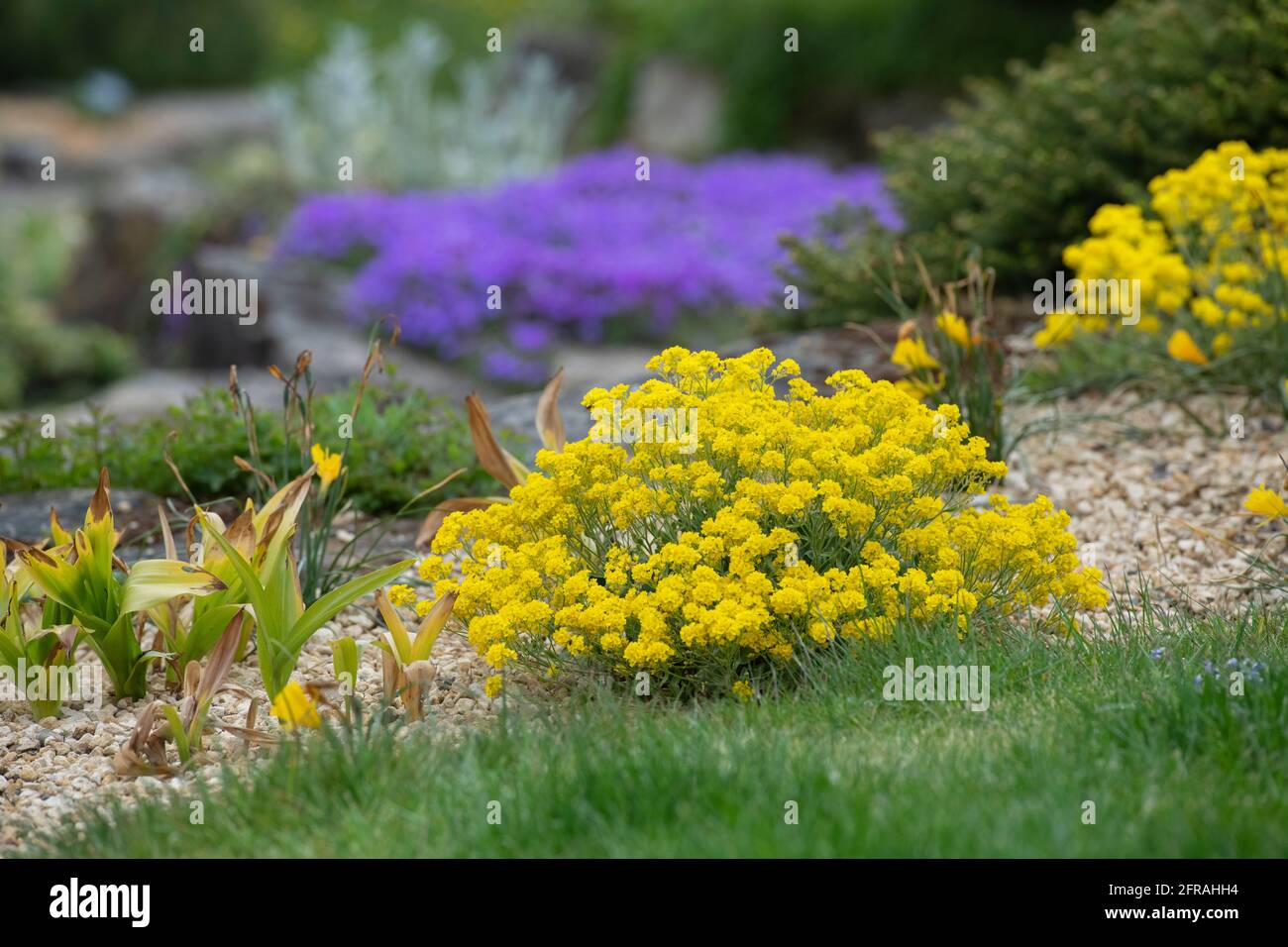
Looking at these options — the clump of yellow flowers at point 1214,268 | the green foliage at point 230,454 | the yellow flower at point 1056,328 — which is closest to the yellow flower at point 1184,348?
the clump of yellow flowers at point 1214,268

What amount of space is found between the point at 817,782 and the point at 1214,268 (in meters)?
3.50

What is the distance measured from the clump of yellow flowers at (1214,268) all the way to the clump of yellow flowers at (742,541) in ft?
5.08

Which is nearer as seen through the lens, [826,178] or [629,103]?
[826,178]

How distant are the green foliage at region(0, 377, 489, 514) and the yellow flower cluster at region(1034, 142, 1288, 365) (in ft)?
7.51

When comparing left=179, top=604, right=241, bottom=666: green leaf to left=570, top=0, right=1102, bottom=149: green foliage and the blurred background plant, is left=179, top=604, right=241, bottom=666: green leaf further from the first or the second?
left=570, top=0, right=1102, bottom=149: green foliage

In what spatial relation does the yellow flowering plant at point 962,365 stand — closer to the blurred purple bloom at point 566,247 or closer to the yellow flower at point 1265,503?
the yellow flower at point 1265,503

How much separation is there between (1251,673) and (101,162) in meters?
16.6

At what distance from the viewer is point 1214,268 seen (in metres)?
5.65

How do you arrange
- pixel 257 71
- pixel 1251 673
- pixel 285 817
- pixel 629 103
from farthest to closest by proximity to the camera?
1. pixel 257 71
2. pixel 629 103
3. pixel 1251 673
4. pixel 285 817

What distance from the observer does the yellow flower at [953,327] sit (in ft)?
16.5

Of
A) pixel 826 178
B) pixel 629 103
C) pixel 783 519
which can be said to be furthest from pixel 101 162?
pixel 783 519
